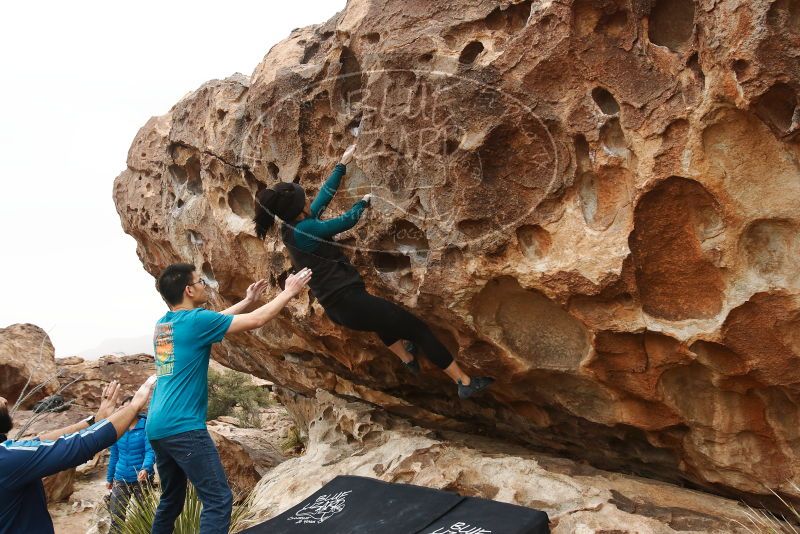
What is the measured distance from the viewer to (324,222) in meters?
4.41

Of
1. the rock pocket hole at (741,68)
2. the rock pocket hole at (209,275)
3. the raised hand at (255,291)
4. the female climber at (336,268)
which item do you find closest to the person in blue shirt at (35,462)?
the raised hand at (255,291)

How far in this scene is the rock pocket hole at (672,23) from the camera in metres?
3.69

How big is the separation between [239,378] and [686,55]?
41.7ft

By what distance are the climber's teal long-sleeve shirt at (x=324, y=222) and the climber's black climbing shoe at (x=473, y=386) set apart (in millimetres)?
1341

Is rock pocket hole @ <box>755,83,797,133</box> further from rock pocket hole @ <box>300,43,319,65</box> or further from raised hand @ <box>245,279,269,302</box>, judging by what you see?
rock pocket hole @ <box>300,43,319,65</box>

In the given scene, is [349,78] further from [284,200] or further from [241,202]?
[241,202]

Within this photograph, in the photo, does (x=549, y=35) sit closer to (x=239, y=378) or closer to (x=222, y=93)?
(x=222, y=93)

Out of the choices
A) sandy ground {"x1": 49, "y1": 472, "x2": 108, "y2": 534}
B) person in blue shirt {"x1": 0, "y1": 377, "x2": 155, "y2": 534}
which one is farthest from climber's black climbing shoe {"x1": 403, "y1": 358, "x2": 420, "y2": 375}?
sandy ground {"x1": 49, "y1": 472, "x2": 108, "y2": 534}

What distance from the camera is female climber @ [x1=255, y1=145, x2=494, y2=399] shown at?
173 inches

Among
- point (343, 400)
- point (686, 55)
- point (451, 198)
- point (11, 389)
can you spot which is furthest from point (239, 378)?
point (686, 55)

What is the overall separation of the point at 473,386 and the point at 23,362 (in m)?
9.54

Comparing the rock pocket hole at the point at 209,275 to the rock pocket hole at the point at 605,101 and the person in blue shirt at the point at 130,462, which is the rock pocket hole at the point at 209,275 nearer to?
the person in blue shirt at the point at 130,462

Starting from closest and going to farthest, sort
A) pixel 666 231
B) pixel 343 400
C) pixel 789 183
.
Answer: pixel 789 183 < pixel 666 231 < pixel 343 400

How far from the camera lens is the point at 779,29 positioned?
3121 mm
